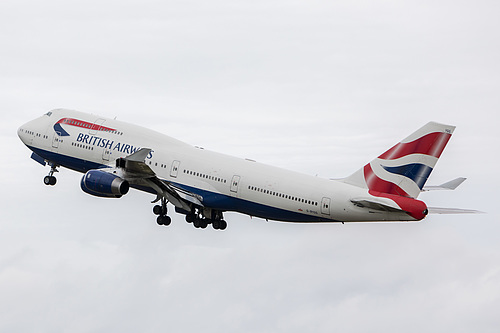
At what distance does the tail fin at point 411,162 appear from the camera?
51.7 meters

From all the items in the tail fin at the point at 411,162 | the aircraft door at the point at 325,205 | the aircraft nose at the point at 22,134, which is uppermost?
the tail fin at the point at 411,162

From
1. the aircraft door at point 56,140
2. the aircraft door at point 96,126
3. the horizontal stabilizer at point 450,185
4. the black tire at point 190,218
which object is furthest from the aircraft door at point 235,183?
the aircraft door at point 56,140

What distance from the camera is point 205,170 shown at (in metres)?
58.3

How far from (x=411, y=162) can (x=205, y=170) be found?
14216 millimetres

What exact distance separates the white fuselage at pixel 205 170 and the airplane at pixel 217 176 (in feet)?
0.22

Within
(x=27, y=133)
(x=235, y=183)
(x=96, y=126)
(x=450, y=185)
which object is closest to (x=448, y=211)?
(x=450, y=185)

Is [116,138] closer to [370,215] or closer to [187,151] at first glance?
[187,151]

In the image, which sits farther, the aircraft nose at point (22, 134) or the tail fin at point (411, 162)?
the aircraft nose at point (22, 134)

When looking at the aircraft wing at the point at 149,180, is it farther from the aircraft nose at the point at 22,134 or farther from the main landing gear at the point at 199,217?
the aircraft nose at the point at 22,134

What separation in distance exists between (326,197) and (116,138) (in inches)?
640

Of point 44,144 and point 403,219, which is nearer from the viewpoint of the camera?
point 403,219

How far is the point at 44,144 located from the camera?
63312mm

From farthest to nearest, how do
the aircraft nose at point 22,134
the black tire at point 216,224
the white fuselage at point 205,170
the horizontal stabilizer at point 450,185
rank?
the aircraft nose at point 22,134 < the black tire at point 216,224 < the horizontal stabilizer at point 450,185 < the white fuselage at point 205,170

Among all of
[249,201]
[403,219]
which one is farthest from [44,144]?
[403,219]
